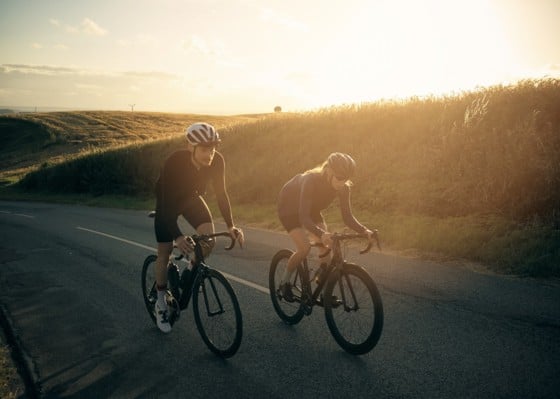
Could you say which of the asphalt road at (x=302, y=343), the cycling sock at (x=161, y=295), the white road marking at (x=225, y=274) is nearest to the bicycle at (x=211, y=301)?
the cycling sock at (x=161, y=295)

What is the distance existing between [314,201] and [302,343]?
5.38ft

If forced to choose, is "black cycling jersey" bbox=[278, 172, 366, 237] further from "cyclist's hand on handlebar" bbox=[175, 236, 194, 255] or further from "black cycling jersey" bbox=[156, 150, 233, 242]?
"cyclist's hand on handlebar" bbox=[175, 236, 194, 255]

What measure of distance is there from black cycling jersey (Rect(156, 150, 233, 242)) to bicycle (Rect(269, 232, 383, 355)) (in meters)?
1.24

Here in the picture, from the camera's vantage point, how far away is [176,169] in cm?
515

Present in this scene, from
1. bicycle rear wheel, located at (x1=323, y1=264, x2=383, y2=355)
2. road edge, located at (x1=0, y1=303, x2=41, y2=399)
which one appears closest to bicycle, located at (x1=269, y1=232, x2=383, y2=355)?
bicycle rear wheel, located at (x1=323, y1=264, x2=383, y2=355)

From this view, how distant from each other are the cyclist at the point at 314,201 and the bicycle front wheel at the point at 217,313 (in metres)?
1.05

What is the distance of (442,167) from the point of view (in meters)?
14.1

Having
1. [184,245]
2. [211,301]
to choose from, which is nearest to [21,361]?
[211,301]

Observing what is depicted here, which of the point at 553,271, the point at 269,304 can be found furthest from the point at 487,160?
the point at 269,304

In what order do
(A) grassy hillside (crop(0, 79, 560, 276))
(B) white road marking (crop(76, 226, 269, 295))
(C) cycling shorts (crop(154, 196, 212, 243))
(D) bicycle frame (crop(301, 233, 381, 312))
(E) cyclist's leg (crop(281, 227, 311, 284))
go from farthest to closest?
(A) grassy hillside (crop(0, 79, 560, 276)), (B) white road marking (crop(76, 226, 269, 295)), (E) cyclist's leg (crop(281, 227, 311, 284)), (C) cycling shorts (crop(154, 196, 212, 243)), (D) bicycle frame (crop(301, 233, 381, 312))

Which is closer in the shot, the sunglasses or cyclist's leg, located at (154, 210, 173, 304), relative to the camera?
the sunglasses

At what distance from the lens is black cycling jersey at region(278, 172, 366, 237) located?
5.18 meters

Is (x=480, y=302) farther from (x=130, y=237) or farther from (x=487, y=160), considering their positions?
(x=130, y=237)

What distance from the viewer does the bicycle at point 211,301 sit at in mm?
4914
